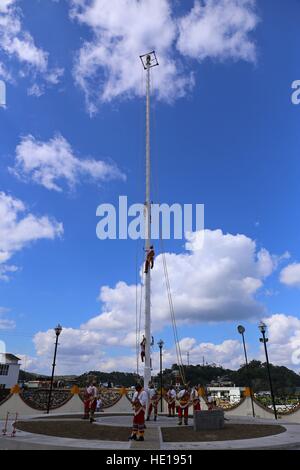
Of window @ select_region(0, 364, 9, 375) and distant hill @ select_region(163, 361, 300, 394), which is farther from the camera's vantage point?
distant hill @ select_region(163, 361, 300, 394)

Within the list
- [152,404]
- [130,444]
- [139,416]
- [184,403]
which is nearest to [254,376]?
[152,404]

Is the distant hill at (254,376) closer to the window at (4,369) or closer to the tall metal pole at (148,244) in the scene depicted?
the window at (4,369)

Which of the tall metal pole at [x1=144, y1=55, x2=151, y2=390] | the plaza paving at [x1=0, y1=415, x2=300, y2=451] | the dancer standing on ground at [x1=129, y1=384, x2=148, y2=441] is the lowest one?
the plaza paving at [x1=0, y1=415, x2=300, y2=451]

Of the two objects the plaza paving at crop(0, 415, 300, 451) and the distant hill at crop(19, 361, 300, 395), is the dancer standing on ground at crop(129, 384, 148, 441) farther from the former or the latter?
the distant hill at crop(19, 361, 300, 395)

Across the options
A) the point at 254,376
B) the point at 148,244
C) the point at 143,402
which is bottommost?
the point at 143,402

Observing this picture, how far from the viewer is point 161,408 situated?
3036 cm

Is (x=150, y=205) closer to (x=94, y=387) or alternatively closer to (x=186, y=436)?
(x=94, y=387)

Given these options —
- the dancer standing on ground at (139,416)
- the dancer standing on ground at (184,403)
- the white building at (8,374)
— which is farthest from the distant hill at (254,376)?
the dancer standing on ground at (139,416)

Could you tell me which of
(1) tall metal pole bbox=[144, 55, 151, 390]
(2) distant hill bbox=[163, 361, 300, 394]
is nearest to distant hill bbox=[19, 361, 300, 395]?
(2) distant hill bbox=[163, 361, 300, 394]

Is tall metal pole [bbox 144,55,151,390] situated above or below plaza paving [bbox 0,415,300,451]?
above

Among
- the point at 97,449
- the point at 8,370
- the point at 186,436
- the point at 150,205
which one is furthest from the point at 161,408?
the point at 8,370

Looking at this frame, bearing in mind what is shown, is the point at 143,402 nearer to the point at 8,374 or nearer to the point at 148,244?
the point at 148,244

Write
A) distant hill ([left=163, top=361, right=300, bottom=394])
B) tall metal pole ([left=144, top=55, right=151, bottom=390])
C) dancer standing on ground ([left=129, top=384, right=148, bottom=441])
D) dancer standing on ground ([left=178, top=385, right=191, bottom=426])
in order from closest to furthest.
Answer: dancer standing on ground ([left=129, top=384, right=148, bottom=441]) → dancer standing on ground ([left=178, top=385, right=191, bottom=426]) → tall metal pole ([left=144, top=55, right=151, bottom=390]) → distant hill ([left=163, top=361, right=300, bottom=394])
